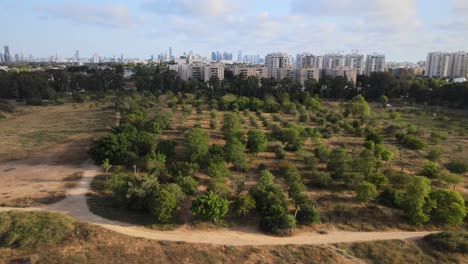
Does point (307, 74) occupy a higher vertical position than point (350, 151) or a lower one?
higher

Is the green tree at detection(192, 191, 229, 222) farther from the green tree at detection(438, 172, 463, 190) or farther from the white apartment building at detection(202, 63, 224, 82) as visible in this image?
the white apartment building at detection(202, 63, 224, 82)

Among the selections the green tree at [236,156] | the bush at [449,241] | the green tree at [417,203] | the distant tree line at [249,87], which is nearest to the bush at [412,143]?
the green tree at [417,203]

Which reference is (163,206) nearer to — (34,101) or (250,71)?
(34,101)

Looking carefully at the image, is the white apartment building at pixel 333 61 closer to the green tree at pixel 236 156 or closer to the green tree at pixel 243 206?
the green tree at pixel 236 156

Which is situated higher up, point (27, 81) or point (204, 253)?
point (27, 81)

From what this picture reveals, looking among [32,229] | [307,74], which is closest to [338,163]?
[32,229]

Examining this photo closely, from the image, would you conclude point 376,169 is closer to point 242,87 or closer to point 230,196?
point 230,196

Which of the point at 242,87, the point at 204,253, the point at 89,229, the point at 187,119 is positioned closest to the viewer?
the point at 204,253

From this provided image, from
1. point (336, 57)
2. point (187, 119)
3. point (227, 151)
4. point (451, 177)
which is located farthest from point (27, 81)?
Answer: point (336, 57)
